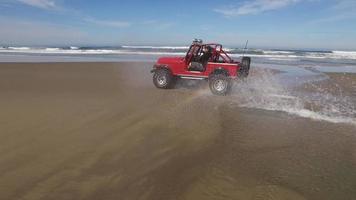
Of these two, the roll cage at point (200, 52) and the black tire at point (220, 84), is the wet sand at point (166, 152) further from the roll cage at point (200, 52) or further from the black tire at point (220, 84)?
the roll cage at point (200, 52)

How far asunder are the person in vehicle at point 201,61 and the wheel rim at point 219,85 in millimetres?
1041

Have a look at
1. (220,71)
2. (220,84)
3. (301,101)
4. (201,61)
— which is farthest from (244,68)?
(301,101)

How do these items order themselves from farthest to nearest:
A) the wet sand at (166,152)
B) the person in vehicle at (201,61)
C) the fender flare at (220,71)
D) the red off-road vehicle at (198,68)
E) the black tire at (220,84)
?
the person in vehicle at (201,61) → the red off-road vehicle at (198,68) → the fender flare at (220,71) → the black tire at (220,84) → the wet sand at (166,152)

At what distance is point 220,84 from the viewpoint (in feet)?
37.1

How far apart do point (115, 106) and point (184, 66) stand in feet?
14.0

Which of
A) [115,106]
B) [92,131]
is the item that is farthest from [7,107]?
[92,131]

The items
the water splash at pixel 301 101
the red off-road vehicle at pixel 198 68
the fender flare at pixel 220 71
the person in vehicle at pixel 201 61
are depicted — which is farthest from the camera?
the person in vehicle at pixel 201 61

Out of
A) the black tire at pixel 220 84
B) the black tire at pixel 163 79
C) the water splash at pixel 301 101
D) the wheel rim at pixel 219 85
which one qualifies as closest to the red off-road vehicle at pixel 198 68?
the black tire at pixel 163 79

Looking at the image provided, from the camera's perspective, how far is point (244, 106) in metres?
9.17

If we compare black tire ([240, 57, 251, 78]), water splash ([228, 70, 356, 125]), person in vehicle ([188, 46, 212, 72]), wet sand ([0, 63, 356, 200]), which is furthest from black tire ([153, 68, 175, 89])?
wet sand ([0, 63, 356, 200])

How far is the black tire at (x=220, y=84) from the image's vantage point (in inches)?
442

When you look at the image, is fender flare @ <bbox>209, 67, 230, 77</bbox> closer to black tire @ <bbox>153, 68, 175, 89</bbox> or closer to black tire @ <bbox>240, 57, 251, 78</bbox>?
black tire @ <bbox>240, 57, 251, 78</bbox>

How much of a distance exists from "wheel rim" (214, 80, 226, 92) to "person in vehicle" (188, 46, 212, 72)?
104 cm

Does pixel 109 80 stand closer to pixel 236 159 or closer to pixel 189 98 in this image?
pixel 189 98
